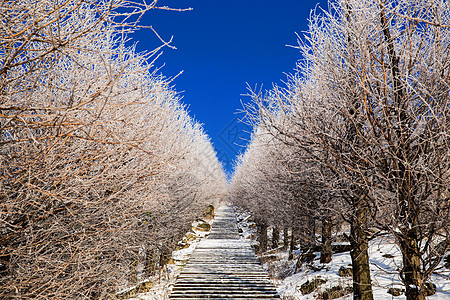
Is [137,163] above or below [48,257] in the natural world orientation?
above

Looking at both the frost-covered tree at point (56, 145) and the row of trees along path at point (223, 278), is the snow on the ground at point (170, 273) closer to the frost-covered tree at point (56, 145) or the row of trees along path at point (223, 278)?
the row of trees along path at point (223, 278)

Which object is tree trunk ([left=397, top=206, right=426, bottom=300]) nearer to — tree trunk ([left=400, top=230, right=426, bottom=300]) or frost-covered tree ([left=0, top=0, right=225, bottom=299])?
tree trunk ([left=400, top=230, right=426, bottom=300])

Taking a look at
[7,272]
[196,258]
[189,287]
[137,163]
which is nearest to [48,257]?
[7,272]

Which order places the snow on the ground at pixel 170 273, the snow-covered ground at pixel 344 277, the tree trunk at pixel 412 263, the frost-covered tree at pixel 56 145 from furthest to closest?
the snow on the ground at pixel 170 273
the snow-covered ground at pixel 344 277
the tree trunk at pixel 412 263
the frost-covered tree at pixel 56 145

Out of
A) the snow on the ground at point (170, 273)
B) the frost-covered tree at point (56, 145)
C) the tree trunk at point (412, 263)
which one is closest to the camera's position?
the frost-covered tree at point (56, 145)

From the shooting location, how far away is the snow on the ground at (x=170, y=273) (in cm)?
865

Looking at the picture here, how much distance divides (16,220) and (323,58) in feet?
17.9

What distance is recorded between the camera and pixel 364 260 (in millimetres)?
5414

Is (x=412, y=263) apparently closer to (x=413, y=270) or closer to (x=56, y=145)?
(x=413, y=270)

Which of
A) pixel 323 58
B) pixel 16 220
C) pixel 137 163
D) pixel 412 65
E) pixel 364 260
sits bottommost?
pixel 364 260

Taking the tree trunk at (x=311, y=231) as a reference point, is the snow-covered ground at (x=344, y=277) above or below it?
below

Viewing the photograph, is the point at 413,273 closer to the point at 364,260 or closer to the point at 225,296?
the point at 364,260

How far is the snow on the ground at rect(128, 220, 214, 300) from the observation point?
28.4ft

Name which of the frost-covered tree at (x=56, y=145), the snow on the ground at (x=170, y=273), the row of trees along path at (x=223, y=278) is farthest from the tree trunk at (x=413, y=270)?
the snow on the ground at (x=170, y=273)
